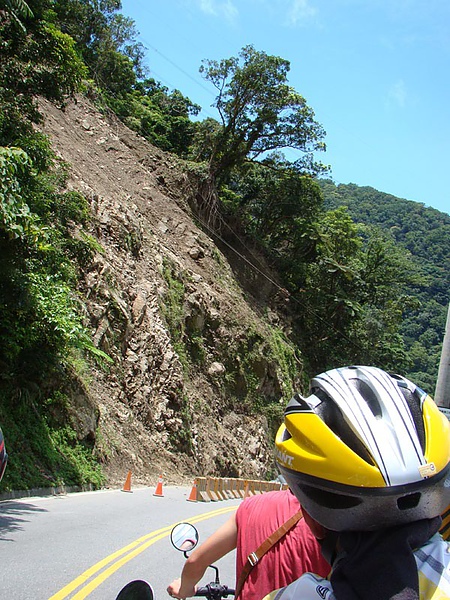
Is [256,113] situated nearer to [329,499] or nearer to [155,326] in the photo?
[155,326]

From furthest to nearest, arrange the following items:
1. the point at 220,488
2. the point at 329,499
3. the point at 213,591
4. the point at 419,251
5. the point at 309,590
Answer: the point at 419,251, the point at 220,488, the point at 213,591, the point at 329,499, the point at 309,590

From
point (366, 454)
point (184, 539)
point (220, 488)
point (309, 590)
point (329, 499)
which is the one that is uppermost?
point (366, 454)

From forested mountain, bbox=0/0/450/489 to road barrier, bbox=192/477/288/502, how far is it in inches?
80.3

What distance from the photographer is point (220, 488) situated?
21.6m

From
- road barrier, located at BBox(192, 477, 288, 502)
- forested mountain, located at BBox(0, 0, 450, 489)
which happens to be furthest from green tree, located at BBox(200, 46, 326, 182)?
road barrier, located at BBox(192, 477, 288, 502)

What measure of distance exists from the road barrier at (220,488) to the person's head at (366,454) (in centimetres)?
1541

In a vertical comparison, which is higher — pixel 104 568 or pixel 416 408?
pixel 416 408

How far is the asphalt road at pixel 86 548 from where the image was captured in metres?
6.83

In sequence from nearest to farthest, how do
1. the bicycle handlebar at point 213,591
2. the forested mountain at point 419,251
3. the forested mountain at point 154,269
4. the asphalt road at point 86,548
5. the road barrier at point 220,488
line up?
the bicycle handlebar at point 213,591
the asphalt road at point 86,548
the forested mountain at point 154,269
the road barrier at point 220,488
the forested mountain at point 419,251

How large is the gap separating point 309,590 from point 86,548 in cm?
791

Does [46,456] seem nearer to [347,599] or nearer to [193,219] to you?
[347,599]

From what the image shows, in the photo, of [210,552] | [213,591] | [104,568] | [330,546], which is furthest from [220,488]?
[330,546]

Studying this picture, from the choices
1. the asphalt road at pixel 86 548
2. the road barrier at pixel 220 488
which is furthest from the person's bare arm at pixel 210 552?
the road barrier at pixel 220 488

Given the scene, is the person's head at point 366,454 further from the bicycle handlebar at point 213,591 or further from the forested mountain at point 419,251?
the forested mountain at point 419,251
